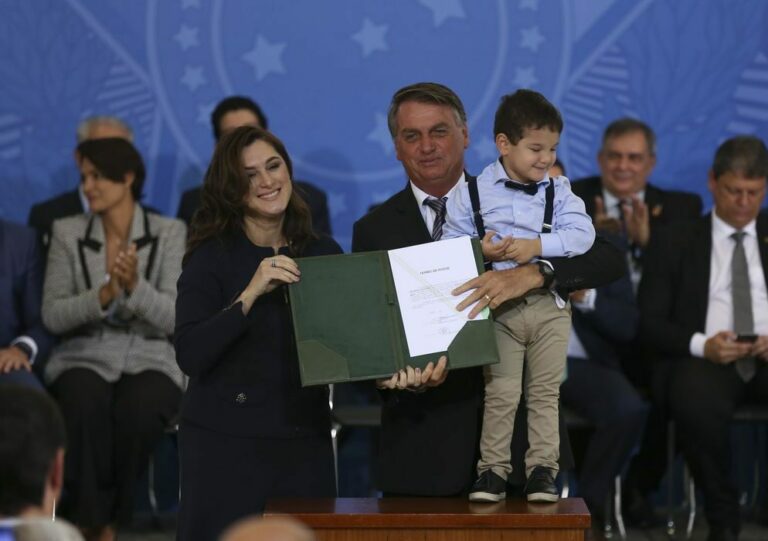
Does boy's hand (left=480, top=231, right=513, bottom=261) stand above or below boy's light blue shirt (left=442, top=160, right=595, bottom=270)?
below

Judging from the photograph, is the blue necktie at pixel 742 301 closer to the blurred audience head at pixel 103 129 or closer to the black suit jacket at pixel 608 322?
the black suit jacket at pixel 608 322

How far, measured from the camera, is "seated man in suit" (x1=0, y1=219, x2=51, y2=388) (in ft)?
20.7

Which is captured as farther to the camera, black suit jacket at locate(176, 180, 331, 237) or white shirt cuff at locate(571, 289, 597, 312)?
black suit jacket at locate(176, 180, 331, 237)

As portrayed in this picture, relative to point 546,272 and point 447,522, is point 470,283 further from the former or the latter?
point 447,522

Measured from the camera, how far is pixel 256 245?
4156 mm

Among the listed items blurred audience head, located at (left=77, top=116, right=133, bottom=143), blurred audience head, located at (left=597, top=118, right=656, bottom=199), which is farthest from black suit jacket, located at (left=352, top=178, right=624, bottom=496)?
blurred audience head, located at (left=77, top=116, right=133, bottom=143)

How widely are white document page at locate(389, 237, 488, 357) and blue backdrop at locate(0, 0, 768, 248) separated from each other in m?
3.52

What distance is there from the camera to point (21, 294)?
6.46m

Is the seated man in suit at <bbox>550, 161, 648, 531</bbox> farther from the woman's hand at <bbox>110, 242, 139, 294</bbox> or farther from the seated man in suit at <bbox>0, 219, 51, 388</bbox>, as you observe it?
the seated man in suit at <bbox>0, 219, 51, 388</bbox>

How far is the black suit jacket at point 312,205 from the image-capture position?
6.66 meters

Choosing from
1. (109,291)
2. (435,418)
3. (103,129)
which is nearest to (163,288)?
(109,291)

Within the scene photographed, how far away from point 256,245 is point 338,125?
3242mm

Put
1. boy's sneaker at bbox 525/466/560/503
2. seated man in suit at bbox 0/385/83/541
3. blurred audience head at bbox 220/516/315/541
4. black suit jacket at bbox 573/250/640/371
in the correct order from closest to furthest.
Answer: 1. blurred audience head at bbox 220/516/315/541
2. seated man in suit at bbox 0/385/83/541
3. boy's sneaker at bbox 525/466/560/503
4. black suit jacket at bbox 573/250/640/371

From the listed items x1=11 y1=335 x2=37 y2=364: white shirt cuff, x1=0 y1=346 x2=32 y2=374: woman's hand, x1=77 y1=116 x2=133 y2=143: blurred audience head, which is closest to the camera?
x1=0 y1=346 x2=32 y2=374: woman's hand
